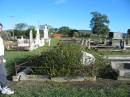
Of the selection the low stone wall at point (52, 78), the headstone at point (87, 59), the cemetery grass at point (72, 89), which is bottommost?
the cemetery grass at point (72, 89)

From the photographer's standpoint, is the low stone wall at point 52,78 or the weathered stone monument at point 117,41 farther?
the weathered stone monument at point 117,41

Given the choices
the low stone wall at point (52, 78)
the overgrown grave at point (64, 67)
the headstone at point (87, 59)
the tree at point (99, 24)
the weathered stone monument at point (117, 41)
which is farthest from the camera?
the tree at point (99, 24)

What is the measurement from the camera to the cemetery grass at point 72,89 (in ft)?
23.0

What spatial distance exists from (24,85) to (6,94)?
1204mm

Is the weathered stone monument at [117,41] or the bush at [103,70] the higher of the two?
the weathered stone monument at [117,41]

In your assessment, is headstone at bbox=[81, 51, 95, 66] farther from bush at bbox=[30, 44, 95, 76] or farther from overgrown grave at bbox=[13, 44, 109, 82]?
bush at bbox=[30, 44, 95, 76]

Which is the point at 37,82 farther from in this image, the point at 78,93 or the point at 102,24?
the point at 102,24

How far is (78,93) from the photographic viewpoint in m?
7.11

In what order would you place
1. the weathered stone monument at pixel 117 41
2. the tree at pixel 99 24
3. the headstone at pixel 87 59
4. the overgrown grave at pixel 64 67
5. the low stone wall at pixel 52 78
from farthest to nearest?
the tree at pixel 99 24
the weathered stone monument at pixel 117 41
the headstone at pixel 87 59
the overgrown grave at pixel 64 67
the low stone wall at pixel 52 78

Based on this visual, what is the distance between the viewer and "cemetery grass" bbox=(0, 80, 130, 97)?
7.00 meters

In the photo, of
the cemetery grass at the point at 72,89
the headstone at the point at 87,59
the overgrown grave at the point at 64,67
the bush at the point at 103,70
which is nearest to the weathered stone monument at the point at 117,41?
the bush at the point at 103,70

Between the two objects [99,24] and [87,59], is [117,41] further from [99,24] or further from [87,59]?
[99,24]

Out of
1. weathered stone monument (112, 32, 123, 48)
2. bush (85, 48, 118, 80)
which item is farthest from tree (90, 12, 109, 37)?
bush (85, 48, 118, 80)

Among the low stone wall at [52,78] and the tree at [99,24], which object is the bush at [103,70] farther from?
the tree at [99,24]
